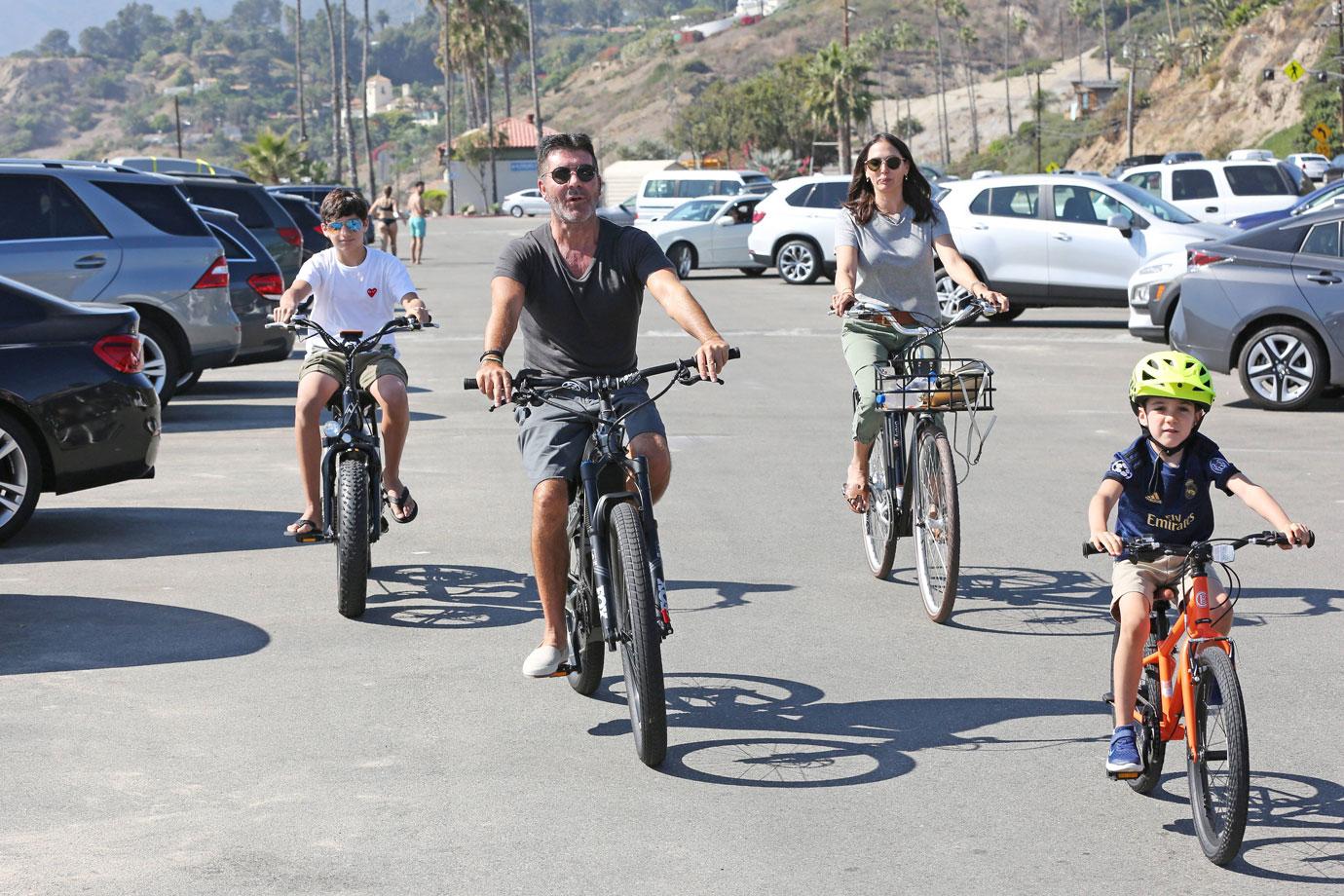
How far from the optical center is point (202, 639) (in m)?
7.23

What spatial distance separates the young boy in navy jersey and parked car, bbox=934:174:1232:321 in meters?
17.0

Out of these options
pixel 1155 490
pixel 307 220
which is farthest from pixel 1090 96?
pixel 1155 490

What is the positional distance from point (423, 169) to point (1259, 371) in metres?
184

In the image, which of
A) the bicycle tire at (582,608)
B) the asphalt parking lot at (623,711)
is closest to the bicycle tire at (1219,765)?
the asphalt parking lot at (623,711)

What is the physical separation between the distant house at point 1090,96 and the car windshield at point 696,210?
99869 millimetres

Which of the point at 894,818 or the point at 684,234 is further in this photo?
the point at 684,234

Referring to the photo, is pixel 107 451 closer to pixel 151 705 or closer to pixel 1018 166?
pixel 151 705

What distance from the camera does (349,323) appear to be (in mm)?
8398

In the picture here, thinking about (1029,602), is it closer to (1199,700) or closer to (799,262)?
(1199,700)

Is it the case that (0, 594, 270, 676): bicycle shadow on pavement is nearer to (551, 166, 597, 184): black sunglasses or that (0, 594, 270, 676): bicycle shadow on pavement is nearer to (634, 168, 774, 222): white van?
(551, 166, 597, 184): black sunglasses

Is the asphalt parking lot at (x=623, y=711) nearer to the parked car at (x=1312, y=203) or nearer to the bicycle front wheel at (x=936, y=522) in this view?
the bicycle front wheel at (x=936, y=522)

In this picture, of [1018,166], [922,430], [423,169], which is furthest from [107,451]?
[423,169]

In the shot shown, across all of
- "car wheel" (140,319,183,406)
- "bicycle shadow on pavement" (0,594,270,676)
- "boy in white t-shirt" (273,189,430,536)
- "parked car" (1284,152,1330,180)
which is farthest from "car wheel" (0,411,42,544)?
"parked car" (1284,152,1330,180)

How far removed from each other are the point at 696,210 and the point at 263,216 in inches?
536
